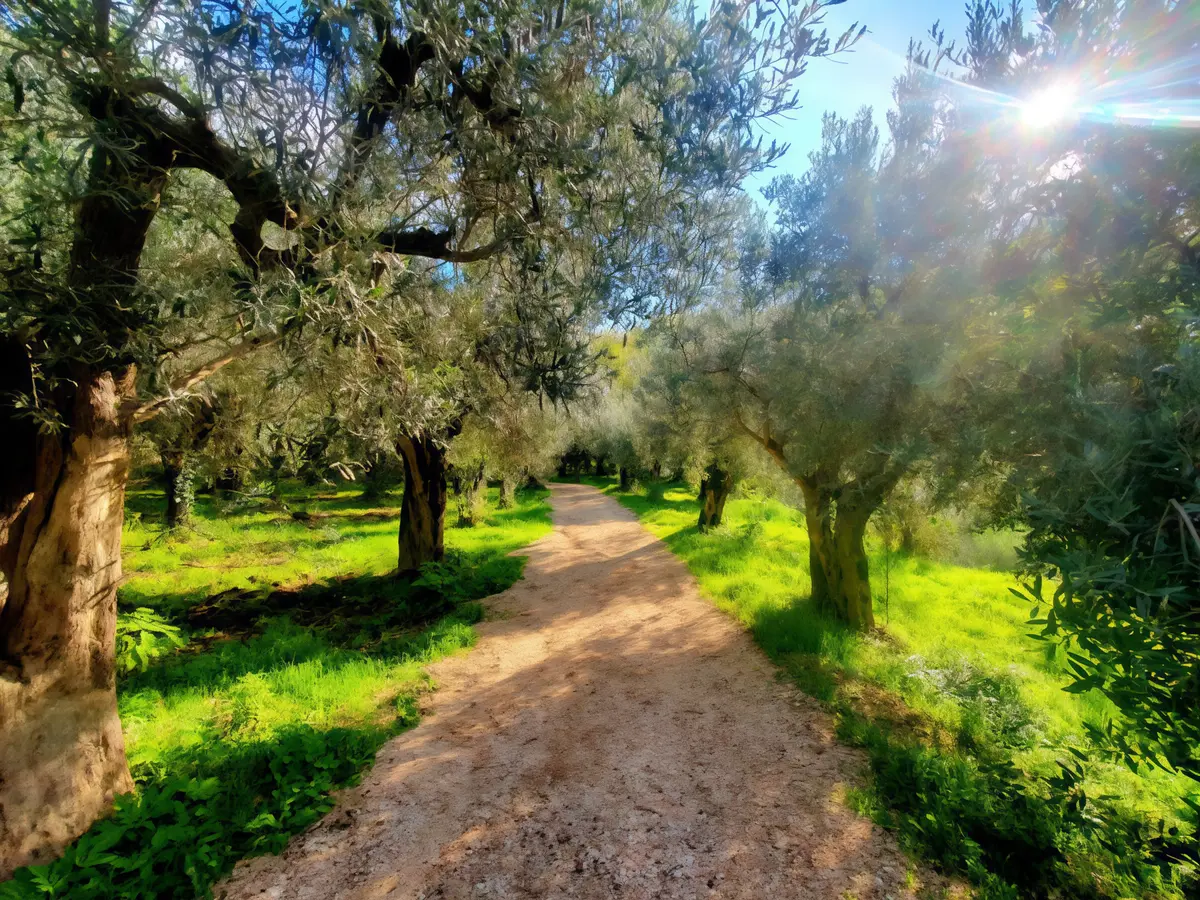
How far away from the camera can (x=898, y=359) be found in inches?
239

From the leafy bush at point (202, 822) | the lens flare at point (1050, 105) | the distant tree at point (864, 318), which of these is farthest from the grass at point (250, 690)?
the lens flare at point (1050, 105)

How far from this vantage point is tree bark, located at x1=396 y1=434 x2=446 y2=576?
14.0m

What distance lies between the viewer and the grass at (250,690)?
398cm

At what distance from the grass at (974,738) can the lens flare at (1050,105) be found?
423 cm

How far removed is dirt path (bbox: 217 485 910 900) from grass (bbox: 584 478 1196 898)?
0.48 m

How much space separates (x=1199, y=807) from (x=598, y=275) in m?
5.74

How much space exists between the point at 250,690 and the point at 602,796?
16.4 feet

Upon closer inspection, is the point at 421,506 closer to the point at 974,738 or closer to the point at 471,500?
the point at 471,500

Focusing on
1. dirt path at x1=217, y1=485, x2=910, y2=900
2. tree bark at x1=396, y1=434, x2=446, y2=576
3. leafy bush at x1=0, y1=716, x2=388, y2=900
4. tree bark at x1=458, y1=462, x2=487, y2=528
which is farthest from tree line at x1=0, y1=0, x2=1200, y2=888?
tree bark at x1=458, y1=462, x2=487, y2=528

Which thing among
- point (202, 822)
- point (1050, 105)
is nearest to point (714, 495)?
point (1050, 105)

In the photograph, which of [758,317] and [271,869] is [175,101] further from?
[758,317]

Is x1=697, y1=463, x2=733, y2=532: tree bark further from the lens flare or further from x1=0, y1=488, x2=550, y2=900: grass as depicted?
the lens flare

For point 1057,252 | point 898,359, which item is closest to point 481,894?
point 898,359

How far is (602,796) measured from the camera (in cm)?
507
